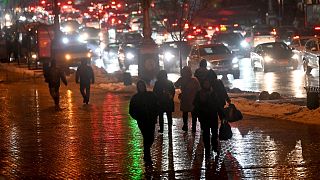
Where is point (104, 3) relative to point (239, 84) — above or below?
above

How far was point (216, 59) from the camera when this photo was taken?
36.1m

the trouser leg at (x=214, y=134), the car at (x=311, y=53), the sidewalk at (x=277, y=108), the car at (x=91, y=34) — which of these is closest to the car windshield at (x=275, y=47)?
the car at (x=311, y=53)

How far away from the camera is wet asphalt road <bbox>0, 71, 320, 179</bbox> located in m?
13.0

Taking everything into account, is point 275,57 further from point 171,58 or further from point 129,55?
point 129,55

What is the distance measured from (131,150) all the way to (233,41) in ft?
123

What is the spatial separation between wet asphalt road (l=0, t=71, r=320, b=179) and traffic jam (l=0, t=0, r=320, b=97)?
838 cm

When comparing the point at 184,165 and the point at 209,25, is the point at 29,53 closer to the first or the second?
the point at 209,25

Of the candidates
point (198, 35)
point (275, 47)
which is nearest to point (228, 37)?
point (198, 35)

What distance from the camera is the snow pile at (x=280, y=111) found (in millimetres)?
19641

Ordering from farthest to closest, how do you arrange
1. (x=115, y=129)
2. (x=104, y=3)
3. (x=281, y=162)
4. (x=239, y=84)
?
(x=104, y=3)
(x=239, y=84)
(x=115, y=129)
(x=281, y=162)

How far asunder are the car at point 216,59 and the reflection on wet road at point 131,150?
516 inches

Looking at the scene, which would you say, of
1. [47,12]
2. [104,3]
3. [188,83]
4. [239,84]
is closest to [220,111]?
[188,83]

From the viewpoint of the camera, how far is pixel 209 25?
223ft

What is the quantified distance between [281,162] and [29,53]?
43.5 metres
